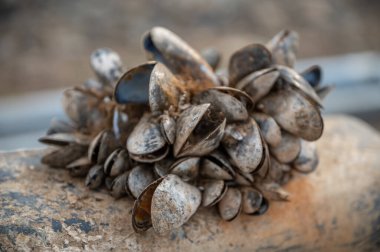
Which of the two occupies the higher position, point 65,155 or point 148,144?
point 148,144

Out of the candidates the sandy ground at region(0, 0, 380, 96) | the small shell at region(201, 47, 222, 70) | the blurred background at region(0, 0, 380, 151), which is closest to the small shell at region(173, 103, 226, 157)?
the small shell at region(201, 47, 222, 70)

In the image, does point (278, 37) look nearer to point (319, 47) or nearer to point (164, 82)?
point (164, 82)

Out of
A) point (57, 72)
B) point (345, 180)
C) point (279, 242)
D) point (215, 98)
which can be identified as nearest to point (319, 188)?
point (345, 180)

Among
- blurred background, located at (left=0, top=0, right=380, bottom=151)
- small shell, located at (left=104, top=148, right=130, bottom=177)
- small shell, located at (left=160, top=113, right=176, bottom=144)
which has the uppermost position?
small shell, located at (left=160, top=113, right=176, bottom=144)

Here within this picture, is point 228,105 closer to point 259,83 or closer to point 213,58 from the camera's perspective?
point 259,83

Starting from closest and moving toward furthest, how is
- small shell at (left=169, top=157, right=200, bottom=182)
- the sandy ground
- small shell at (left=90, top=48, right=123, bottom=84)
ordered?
small shell at (left=169, top=157, right=200, bottom=182), small shell at (left=90, top=48, right=123, bottom=84), the sandy ground

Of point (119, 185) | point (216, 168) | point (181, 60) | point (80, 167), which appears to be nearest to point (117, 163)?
point (119, 185)

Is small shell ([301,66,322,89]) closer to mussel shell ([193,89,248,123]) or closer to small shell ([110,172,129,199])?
mussel shell ([193,89,248,123])
